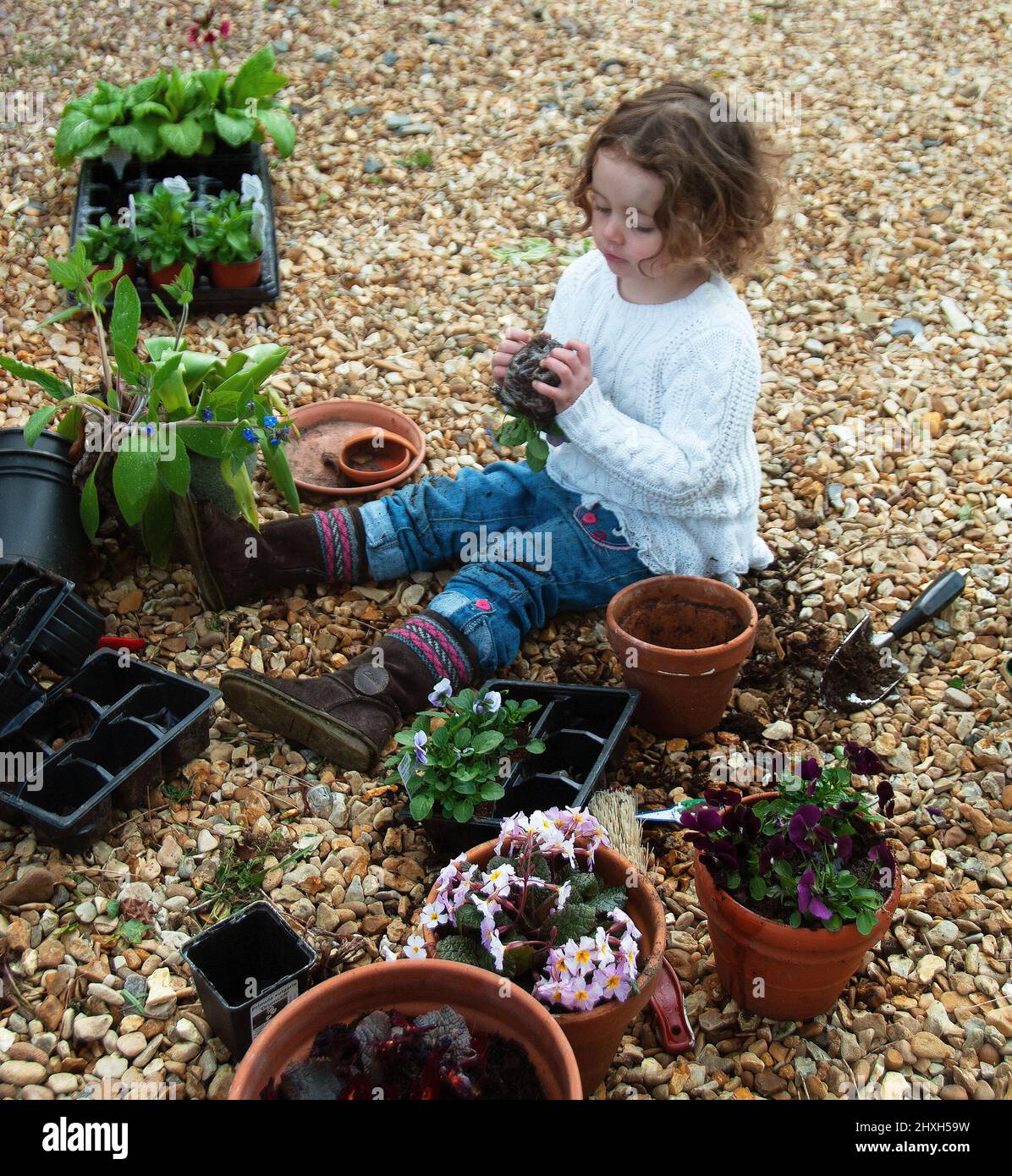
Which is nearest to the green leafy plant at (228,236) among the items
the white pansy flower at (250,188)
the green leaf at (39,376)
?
the white pansy flower at (250,188)

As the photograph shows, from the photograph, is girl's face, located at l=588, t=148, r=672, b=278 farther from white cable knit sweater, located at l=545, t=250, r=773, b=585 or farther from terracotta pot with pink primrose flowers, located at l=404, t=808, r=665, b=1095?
terracotta pot with pink primrose flowers, located at l=404, t=808, r=665, b=1095

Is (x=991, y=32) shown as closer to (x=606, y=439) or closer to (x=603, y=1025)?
(x=606, y=439)

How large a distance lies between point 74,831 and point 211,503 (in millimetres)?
917

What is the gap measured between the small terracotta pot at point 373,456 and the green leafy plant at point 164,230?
0.94 metres

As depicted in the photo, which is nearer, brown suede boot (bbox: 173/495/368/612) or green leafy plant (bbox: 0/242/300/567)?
green leafy plant (bbox: 0/242/300/567)

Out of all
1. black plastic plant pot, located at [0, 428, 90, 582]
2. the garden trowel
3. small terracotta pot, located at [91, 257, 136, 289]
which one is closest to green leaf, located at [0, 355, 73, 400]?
black plastic plant pot, located at [0, 428, 90, 582]

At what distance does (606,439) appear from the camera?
Answer: 8.89 feet

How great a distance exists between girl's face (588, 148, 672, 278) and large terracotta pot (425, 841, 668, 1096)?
135cm

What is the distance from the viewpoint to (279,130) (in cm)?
441

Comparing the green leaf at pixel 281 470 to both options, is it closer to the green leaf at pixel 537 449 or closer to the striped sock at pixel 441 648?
the striped sock at pixel 441 648

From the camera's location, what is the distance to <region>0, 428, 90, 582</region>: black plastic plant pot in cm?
281

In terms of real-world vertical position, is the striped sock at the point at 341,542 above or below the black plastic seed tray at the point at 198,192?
below

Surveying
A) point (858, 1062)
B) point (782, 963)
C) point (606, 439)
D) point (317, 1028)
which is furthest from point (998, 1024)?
point (606, 439)

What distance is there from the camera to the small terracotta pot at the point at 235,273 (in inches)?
152
